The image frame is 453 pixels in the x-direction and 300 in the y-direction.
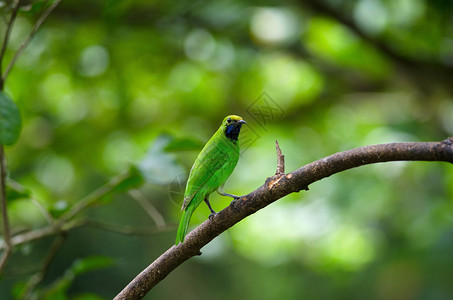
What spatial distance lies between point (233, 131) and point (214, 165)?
13 centimetres

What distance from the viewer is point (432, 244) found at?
3523 millimetres

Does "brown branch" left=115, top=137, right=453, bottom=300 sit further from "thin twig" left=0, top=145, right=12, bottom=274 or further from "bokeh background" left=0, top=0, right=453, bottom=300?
"bokeh background" left=0, top=0, right=453, bottom=300

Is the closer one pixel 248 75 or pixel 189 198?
pixel 189 198

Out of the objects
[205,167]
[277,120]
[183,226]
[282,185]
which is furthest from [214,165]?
[277,120]

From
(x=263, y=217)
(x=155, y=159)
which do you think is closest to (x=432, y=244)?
(x=263, y=217)

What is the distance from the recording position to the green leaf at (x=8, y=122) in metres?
1.44

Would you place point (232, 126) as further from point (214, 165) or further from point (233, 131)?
point (214, 165)

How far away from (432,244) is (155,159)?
2369 millimetres

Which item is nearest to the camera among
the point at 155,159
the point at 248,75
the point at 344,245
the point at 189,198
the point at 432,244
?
the point at 189,198

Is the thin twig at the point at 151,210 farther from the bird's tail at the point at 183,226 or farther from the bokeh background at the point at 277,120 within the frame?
the bokeh background at the point at 277,120

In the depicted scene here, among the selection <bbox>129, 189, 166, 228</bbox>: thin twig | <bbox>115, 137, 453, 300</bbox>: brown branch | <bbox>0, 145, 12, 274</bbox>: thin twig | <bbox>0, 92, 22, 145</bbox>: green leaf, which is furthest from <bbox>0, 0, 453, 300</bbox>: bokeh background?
<bbox>115, 137, 453, 300</bbox>: brown branch

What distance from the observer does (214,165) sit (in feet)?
5.05

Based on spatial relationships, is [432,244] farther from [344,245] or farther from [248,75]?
[248,75]

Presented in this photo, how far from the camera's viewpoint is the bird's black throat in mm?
1550
